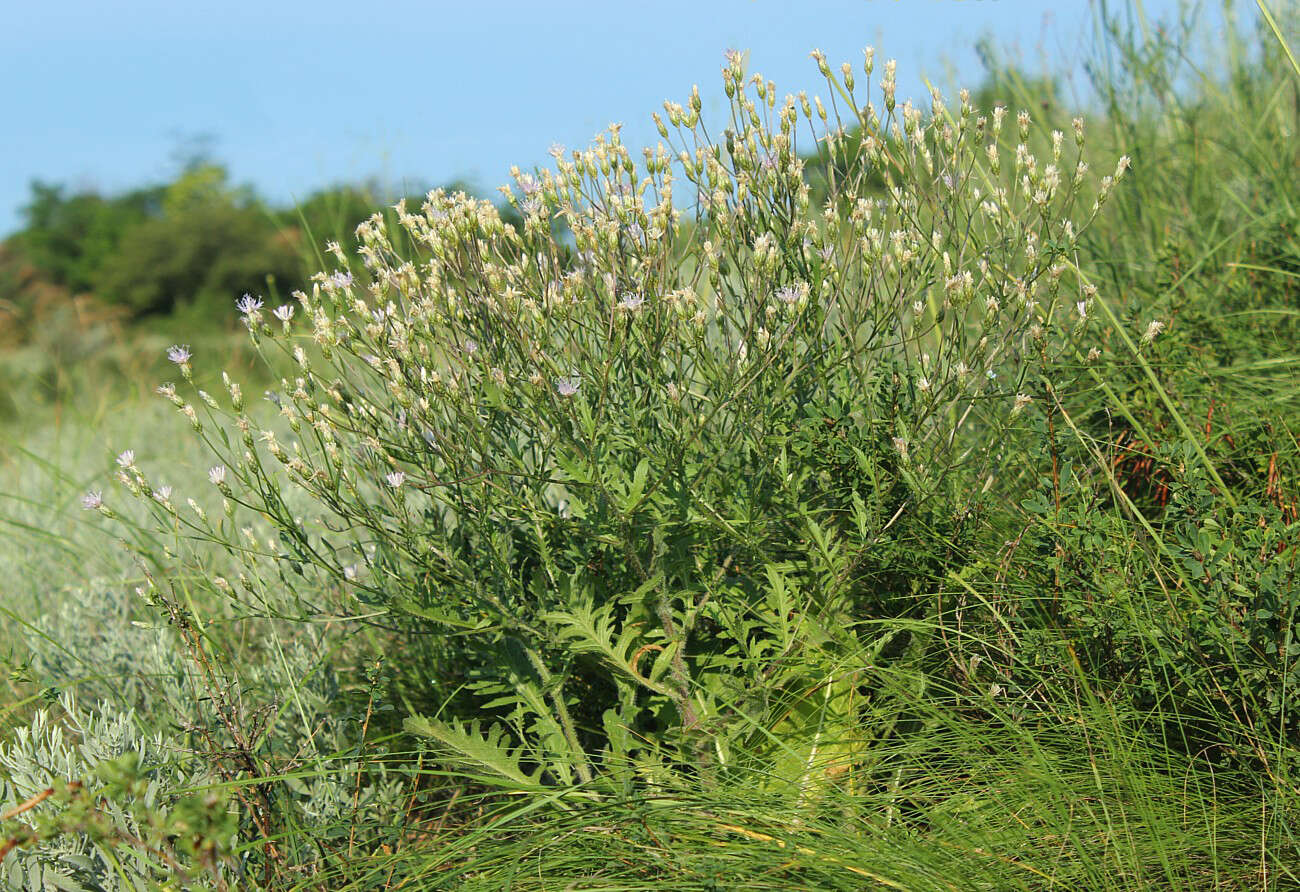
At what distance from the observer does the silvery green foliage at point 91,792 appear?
2.47m

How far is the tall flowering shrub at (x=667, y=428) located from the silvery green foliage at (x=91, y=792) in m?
0.44

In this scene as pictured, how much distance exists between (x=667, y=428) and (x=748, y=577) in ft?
1.50

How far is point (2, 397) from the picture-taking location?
44.3 feet

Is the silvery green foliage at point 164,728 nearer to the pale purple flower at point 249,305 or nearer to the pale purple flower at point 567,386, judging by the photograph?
the pale purple flower at point 249,305

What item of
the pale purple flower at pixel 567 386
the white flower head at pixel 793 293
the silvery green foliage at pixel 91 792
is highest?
the white flower head at pixel 793 293

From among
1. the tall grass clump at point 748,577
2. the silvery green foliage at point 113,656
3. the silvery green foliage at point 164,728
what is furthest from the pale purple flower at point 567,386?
the silvery green foliage at point 113,656

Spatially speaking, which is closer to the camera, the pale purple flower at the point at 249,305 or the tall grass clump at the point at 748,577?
the tall grass clump at the point at 748,577

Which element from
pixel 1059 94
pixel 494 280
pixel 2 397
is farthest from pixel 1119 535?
pixel 2 397

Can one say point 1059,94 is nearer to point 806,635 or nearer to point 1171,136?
point 1171,136

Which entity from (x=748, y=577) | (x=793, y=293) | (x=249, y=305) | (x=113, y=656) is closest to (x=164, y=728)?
(x=113, y=656)

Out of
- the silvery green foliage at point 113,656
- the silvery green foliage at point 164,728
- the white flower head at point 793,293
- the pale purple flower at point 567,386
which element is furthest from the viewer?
the silvery green foliage at point 113,656

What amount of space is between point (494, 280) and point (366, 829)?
141 cm

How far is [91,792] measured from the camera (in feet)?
8.46

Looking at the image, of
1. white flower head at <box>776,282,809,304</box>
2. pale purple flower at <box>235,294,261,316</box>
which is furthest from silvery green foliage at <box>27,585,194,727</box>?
white flower head at <box>776,282,809,304</box>
